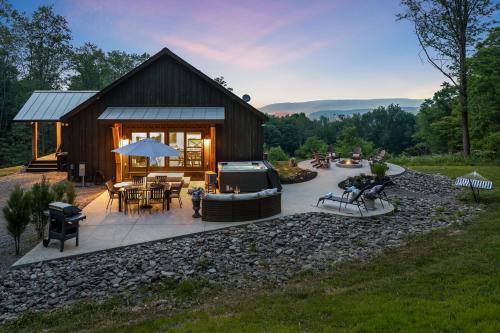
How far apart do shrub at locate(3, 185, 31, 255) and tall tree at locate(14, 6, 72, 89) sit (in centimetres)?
3241

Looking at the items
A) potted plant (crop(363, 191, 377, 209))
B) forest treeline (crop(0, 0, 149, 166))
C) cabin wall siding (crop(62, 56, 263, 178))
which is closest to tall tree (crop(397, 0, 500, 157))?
cabin wall siding (crop(62, 56, 263, 178))

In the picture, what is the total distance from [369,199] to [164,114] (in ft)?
29.6

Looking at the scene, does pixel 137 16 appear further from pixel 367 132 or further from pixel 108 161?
pixel 367 132

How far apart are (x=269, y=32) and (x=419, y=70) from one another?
69.0 feet

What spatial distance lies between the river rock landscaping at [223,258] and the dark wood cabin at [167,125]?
669 centimetres

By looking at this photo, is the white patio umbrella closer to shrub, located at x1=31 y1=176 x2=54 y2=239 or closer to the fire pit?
shrub, located at x1=31 y1=176 x2=54 y2=239

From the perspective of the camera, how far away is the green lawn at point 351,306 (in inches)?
167

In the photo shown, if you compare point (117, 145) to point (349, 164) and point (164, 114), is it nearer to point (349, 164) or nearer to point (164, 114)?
point (164, 114)

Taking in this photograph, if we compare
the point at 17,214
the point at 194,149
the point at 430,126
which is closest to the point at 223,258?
the point at 17,214

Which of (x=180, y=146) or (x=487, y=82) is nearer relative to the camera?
(x=180, y=146)

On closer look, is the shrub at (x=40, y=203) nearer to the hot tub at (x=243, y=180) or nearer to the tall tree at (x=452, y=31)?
the hot tub at (x=243, y=180)

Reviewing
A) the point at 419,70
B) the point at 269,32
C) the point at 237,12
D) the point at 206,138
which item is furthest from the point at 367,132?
the point at 206,138

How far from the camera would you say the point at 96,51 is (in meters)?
40.9

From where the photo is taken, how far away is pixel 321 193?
43.7 feet
